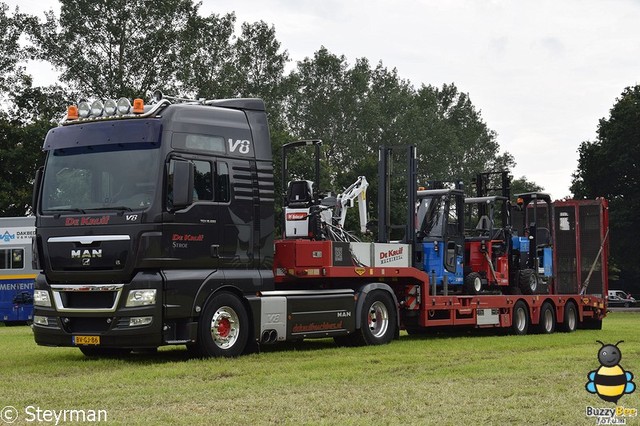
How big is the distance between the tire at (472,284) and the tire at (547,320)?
→ 2607 millimetres

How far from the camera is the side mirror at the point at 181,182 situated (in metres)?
15.1

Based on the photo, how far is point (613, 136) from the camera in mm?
62531

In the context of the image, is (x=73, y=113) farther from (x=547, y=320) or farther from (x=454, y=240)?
(x=547, y=320)

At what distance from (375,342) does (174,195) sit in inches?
226

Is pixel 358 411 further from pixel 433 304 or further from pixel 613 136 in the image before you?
pixel 613 136

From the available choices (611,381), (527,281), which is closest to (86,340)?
(611,381)

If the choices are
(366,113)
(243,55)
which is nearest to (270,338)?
(243,55)

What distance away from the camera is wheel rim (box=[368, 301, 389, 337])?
19.3 metres

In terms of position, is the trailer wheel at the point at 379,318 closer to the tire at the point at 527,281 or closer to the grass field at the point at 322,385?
the grass field at the point at 322,385

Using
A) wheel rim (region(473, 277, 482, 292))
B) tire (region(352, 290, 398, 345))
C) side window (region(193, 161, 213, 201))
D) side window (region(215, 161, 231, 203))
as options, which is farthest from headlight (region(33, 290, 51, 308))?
wheel rim (region(473, 277, 482, 292))

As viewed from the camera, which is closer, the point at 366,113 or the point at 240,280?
the point at 240,280

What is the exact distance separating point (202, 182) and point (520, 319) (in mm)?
10712

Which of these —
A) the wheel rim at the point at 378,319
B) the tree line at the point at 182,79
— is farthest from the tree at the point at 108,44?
the wheel rim at the point at 378,319

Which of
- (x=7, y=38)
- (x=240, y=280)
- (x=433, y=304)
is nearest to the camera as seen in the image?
(x=240, y=280)
